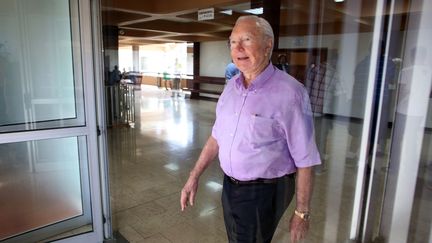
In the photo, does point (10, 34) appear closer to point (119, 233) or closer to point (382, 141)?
point (119, 233)

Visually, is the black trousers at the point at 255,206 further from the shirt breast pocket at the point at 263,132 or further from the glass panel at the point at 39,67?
the glass panel at the point at 39,67

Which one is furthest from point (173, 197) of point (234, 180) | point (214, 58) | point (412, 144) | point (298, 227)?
point (214, 58)

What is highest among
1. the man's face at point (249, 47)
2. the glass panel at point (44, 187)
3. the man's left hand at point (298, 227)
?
the man's face at point (249, 47)

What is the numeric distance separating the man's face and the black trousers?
52 centimetres

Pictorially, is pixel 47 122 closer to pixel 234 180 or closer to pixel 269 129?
pixel 234 180

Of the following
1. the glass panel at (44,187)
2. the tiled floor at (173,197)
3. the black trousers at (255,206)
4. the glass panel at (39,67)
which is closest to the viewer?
the black trousers at (255,206)

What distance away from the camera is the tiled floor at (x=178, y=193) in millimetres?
2656

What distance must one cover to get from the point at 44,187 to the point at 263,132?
2.13 m

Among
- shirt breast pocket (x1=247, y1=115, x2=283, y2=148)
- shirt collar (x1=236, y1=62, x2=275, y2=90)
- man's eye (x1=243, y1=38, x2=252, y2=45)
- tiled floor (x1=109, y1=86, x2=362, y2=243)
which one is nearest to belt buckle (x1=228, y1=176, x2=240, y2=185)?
shirt breast pocket (x1=247, y1=115, x2=283, y2=148)

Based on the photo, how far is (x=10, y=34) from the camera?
214 centimetres

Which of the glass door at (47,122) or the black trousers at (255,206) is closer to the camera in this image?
the black trousers at (255,206)

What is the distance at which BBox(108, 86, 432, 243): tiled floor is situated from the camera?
266 centimetres

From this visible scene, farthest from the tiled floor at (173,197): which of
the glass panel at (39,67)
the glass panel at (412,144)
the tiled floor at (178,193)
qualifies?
the glass panel at (39,67)

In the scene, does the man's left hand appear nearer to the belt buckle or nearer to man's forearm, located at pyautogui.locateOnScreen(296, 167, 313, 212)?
man's forearm, located at pyautogui.locateOnScreen(296, 167, 313, 212)
